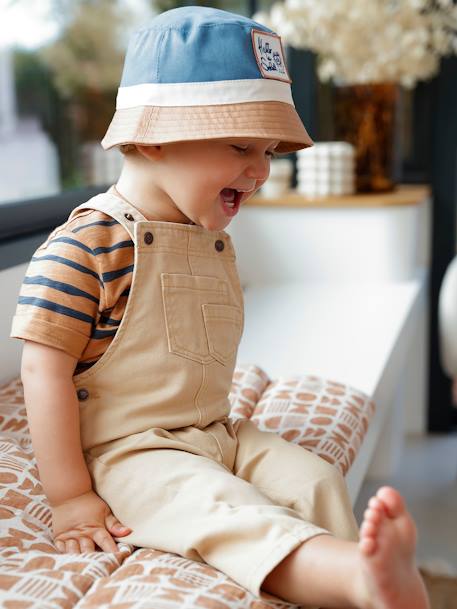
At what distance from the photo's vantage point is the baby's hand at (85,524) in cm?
102

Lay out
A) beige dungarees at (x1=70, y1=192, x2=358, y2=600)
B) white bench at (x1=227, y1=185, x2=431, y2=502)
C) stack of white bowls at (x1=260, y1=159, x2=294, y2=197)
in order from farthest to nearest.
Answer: stack of white bowls at (x1=260, y1=159, x2=294, y2=197) < white bench at (x1=227, y1=185, x2=431, y2=502) < beige dungarees at (x1=70, y1=192, x2=358, y2=600)

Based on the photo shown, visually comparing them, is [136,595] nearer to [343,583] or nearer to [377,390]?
[343,583]

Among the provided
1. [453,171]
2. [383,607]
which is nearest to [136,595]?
[383,607]

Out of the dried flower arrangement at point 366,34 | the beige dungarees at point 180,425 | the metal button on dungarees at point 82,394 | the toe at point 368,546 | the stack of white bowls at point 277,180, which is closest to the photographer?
the toe at point 368,546

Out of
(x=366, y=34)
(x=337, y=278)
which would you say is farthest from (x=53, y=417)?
(x=366, y=34)

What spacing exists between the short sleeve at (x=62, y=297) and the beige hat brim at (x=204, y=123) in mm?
152

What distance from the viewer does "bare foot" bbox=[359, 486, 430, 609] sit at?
0.83m

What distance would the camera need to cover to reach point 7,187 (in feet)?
15.5

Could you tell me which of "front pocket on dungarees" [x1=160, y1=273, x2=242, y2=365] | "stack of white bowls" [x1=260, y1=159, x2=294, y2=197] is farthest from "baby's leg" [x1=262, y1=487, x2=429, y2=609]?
"stack of white bowls" [x1=260, y1=159, x2=294, y2=197]

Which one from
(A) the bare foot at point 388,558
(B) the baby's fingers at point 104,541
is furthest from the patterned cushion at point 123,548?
(A) the bare foot at point 388,558

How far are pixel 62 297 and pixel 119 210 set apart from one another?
146 mm

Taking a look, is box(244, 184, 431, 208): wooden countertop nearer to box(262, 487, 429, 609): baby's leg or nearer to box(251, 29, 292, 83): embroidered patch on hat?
box(251, 29, 292, 83): embroidered patch on hat

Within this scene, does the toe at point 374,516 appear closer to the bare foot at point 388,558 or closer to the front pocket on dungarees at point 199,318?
the bare foot at point 388,558

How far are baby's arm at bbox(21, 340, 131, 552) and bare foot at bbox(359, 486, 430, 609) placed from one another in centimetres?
33
